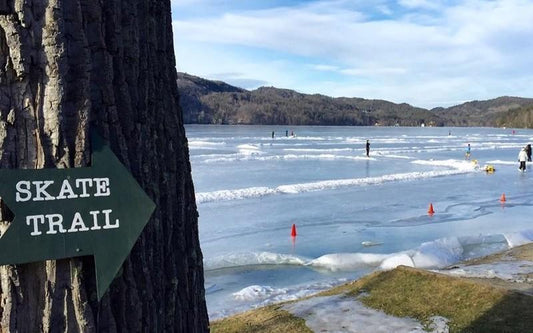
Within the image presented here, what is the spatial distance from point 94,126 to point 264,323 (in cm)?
488

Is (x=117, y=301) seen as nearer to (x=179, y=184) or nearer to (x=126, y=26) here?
(x=179, y=184)

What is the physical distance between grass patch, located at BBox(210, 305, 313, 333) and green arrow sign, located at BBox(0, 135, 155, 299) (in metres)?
4.39

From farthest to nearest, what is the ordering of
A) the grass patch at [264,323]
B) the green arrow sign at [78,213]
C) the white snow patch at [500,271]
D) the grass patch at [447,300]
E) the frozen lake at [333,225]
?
the frozen lake at [333,225], the white snow patch at [500,271], the grass patch at [264,323], the grass patch at [447,300], the green arrow sign at [78,213]

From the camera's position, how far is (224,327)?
6723 mm

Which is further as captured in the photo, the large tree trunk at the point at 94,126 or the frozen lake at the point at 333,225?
the frozen lake at the point at 333,225

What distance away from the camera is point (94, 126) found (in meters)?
2.25

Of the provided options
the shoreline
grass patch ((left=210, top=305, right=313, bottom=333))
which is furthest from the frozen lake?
the shoreline

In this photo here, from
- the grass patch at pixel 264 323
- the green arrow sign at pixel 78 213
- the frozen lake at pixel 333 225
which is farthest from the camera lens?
the frozen lake at pixel 333 225

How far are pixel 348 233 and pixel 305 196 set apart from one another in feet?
21.3

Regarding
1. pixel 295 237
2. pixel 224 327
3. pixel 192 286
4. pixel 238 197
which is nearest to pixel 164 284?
pixel 192 286

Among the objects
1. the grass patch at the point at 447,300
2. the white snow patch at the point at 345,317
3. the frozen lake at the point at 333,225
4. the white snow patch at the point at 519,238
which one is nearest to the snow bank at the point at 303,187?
the frozen lake at the point at 333,225

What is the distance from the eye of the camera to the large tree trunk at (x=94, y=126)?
6.80 feet

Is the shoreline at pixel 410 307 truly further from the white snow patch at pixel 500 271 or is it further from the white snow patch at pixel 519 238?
the white snow patch at pixel 519 238

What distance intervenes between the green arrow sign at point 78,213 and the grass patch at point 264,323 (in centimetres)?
439
